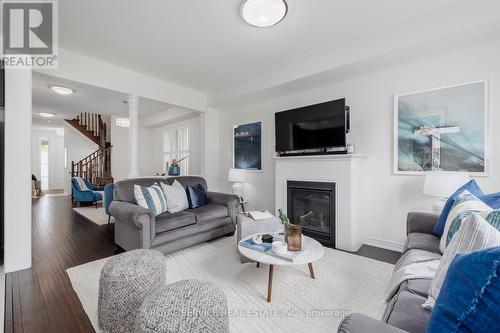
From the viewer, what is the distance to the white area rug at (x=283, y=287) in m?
1.57

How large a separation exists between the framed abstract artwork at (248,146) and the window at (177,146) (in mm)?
1645

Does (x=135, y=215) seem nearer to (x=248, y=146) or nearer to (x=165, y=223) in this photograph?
(x=165, y=223)

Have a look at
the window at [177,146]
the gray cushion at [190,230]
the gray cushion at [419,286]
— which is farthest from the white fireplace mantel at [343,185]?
the window at [177,146]

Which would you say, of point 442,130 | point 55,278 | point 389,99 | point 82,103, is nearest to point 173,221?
point 55,278

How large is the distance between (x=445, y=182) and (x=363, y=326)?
2226mm

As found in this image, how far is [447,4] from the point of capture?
2137mm

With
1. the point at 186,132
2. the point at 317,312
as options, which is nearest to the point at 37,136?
the point at 186,132

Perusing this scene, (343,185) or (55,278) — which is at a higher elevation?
(343,185)

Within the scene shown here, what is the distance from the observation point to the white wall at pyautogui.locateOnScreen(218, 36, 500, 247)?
231cm

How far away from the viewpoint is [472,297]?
0.51m

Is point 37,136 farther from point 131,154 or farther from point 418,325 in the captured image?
point 418,325

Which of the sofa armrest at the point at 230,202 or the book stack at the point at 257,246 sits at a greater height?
the sofa armrest at the point at 230,202

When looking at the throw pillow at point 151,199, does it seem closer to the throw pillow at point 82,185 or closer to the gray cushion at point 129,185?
the gray cushion at point 129,185

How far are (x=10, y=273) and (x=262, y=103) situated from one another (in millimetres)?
4048
